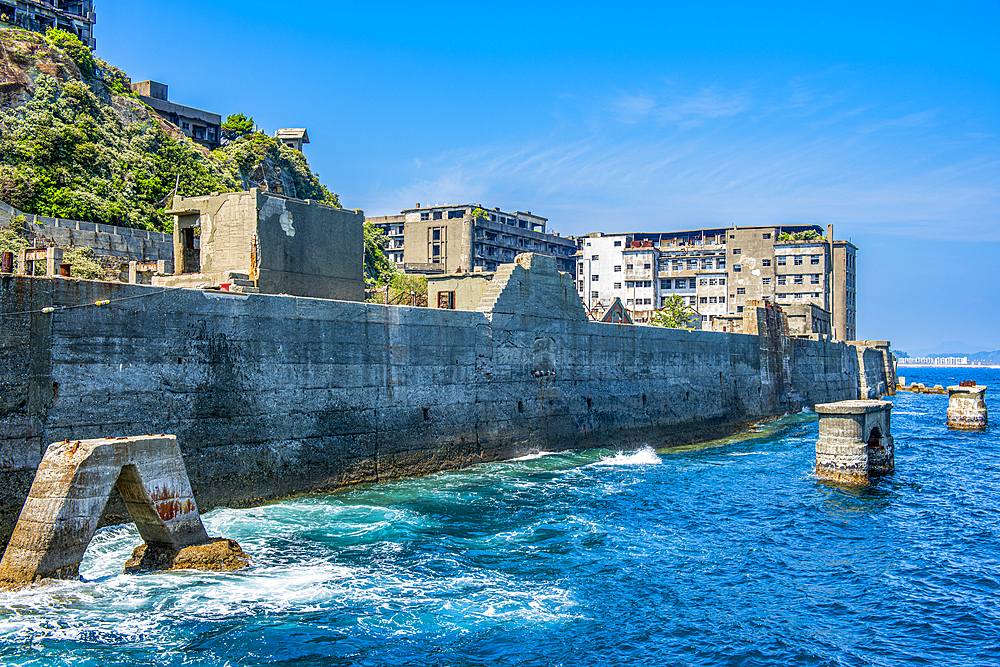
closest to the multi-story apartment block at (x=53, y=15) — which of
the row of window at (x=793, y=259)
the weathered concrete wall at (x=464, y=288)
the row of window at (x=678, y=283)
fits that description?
the weathered concrete wall at (x=464, y=288)

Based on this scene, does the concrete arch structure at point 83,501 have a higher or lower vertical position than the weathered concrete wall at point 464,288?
lower

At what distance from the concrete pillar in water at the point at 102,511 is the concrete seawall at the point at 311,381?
2.19 meters

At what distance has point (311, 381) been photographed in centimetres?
1641

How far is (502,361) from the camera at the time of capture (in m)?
22.2

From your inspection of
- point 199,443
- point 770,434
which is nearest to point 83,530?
point 199,443

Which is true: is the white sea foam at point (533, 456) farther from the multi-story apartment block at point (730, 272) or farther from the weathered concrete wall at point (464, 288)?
the multi-story apartment block at point (730, 272)

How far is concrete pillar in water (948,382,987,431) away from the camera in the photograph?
37.6 m

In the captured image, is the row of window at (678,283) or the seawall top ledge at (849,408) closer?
the seawall top ledge at (849,408)

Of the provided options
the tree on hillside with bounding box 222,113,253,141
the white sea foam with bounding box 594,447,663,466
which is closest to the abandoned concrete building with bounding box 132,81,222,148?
the tree on hillside with bounding box 222,113,253,141

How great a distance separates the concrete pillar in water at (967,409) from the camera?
123 ft

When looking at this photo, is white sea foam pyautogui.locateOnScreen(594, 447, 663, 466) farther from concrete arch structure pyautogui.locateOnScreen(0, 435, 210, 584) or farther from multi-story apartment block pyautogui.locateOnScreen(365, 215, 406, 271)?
multi-story apartment block pyautogui.locateOnScreen(365, 215, 406, 271)

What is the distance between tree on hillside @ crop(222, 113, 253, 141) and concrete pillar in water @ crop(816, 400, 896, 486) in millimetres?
65311

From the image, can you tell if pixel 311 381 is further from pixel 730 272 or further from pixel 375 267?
pixel 730 272

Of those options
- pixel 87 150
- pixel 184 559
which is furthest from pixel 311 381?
pixel 87 150
